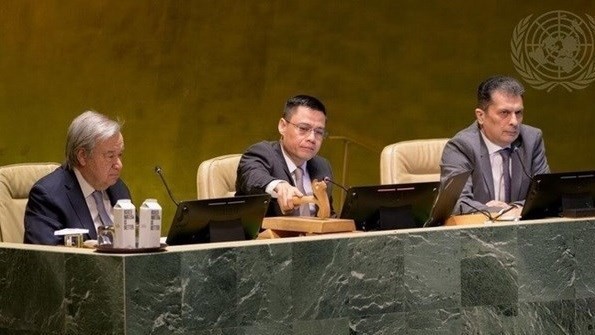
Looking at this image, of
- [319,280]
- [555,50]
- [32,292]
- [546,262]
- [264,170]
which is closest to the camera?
[32,292]

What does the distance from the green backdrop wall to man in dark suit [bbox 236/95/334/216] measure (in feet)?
7.02

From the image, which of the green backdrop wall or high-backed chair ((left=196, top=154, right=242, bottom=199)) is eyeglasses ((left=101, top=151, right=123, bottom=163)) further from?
the green backdrop wall

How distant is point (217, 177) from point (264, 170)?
28 cm

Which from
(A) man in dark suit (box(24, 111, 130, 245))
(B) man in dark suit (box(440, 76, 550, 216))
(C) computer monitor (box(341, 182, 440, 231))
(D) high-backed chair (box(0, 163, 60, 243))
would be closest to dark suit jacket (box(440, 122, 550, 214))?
(B) man in dark suit (box(440, 76, 550, 216))

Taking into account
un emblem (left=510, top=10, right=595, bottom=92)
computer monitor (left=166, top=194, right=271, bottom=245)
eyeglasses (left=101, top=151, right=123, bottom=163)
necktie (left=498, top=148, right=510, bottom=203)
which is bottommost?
computer monitor (left=166, top=194, right=271, bottom=245)

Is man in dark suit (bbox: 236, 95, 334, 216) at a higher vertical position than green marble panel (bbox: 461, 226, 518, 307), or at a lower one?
higher

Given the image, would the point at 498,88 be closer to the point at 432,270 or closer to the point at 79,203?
the point at 432,270

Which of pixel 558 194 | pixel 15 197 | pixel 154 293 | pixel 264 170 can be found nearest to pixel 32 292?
pixel 154 293

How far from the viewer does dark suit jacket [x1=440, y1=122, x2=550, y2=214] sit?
5.96 metres

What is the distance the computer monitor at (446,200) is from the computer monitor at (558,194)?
0.29 metres

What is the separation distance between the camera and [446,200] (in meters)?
5.12

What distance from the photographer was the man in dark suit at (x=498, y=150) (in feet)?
19.6

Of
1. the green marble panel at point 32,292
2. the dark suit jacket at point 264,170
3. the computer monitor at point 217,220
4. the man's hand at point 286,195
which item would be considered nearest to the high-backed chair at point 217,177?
the dark suit jacket at point 264,170

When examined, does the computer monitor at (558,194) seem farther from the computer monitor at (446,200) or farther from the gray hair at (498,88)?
the gray hair at (498,88)
